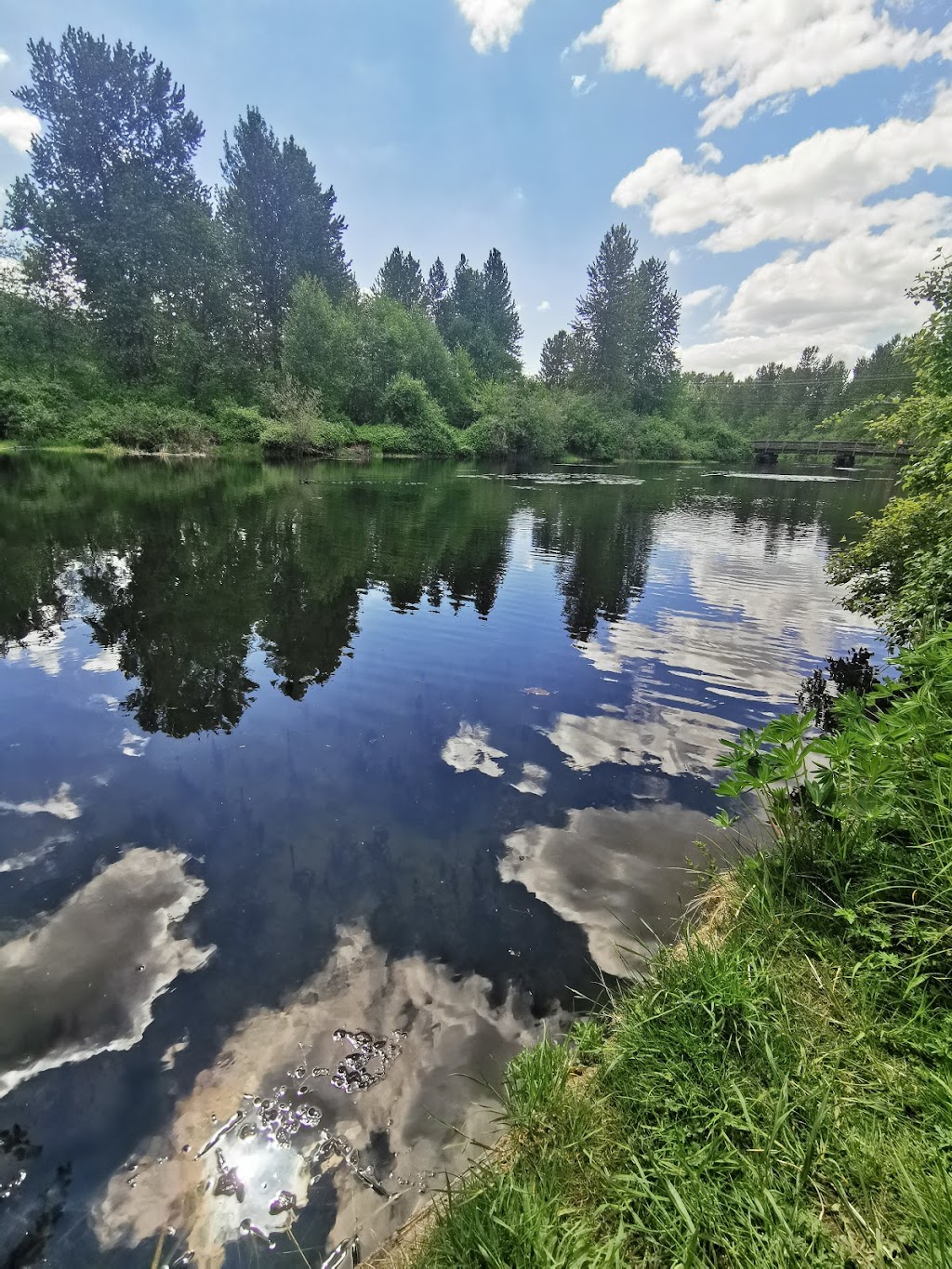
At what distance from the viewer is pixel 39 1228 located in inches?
105

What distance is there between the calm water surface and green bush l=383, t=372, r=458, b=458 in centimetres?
5428

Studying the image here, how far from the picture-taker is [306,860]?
16.9 feet

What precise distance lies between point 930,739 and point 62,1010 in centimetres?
579

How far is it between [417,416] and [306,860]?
214 feet

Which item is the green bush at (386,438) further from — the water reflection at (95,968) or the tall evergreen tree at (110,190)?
the water reflection at (95,968)

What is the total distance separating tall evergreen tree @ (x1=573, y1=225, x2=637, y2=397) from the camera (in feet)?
297

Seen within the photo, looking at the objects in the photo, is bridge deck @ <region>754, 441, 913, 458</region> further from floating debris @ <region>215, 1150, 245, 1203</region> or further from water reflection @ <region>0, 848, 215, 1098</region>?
floating debris @ <region>215, 1150, 245, 1203</region>

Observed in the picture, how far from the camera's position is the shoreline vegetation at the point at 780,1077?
1.98 m

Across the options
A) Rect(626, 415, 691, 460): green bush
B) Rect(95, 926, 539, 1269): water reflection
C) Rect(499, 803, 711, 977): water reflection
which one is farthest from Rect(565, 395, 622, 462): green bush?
Rect(95, 926, 539, 1269): water reflection

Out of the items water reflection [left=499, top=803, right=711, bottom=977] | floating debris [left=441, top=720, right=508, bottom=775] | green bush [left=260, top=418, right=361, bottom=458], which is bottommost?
water reflection [left=499, top=803, right=711, bottom=977]

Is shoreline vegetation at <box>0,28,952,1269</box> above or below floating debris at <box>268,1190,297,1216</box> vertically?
above

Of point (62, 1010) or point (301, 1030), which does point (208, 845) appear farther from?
point (301, 1030)

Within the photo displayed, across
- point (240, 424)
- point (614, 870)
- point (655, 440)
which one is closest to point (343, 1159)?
point (614, 870)

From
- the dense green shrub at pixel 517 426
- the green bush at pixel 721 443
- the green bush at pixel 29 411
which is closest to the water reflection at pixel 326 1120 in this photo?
the green bush at pixel 29 411
